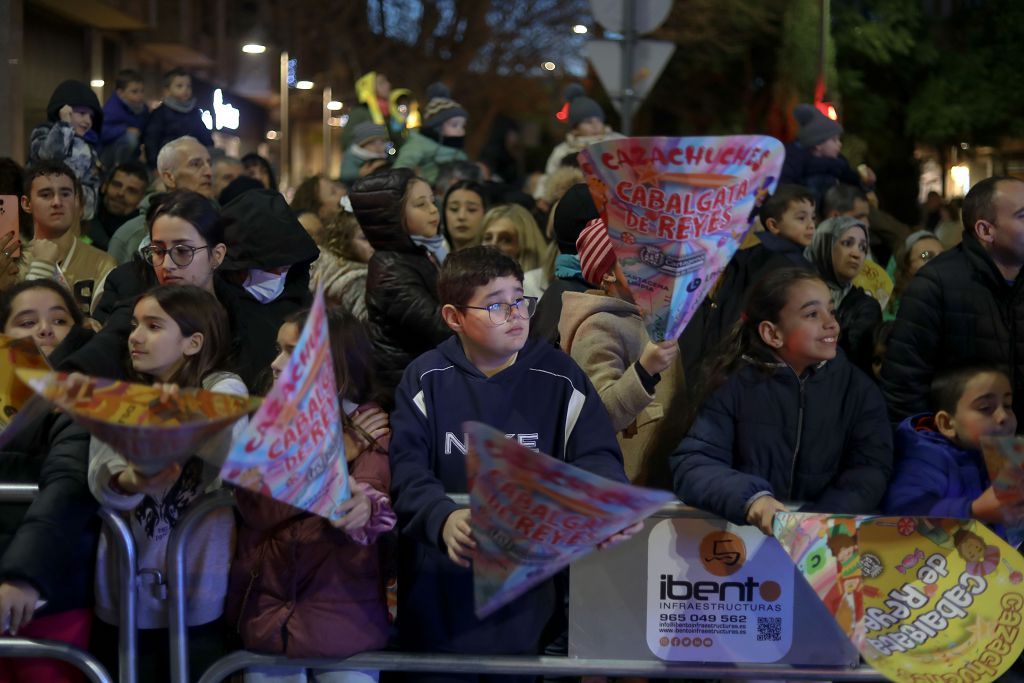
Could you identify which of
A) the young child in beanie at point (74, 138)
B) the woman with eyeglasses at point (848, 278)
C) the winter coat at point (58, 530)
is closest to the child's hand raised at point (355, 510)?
the winter coat at point (58, 530)

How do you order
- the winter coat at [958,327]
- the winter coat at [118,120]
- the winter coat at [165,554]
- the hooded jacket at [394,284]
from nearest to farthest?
1. the winter coat at [165,554]
2. the winter coat at [958,327]
3. the hooded jacket at [394,284]
4. the winter coat at [118,120]

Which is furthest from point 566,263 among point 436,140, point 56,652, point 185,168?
point 436,140

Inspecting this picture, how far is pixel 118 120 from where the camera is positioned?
13.1 m

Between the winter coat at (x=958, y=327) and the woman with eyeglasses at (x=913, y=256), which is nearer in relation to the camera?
the winter coat at (x=958, y=327)

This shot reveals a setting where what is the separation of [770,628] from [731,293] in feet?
9.32

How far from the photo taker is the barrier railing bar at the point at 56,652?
4133mm

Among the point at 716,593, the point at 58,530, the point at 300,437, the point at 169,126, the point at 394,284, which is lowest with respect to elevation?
the point at 716,593

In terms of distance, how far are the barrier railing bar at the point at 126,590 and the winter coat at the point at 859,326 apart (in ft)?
12.9

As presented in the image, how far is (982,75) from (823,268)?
16659mm

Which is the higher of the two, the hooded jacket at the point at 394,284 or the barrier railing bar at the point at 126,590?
the hooded jacket at the point at 394,284

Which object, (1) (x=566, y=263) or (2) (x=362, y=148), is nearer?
(1) (x=566, y=263)

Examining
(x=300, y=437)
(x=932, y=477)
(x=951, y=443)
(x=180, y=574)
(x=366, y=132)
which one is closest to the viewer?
(x=300, y=437)

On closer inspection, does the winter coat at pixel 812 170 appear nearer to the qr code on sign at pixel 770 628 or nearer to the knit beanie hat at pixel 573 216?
the knit beanie hat at pixel 573 216

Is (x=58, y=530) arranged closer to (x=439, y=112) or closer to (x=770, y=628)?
(x=770, y=628)
